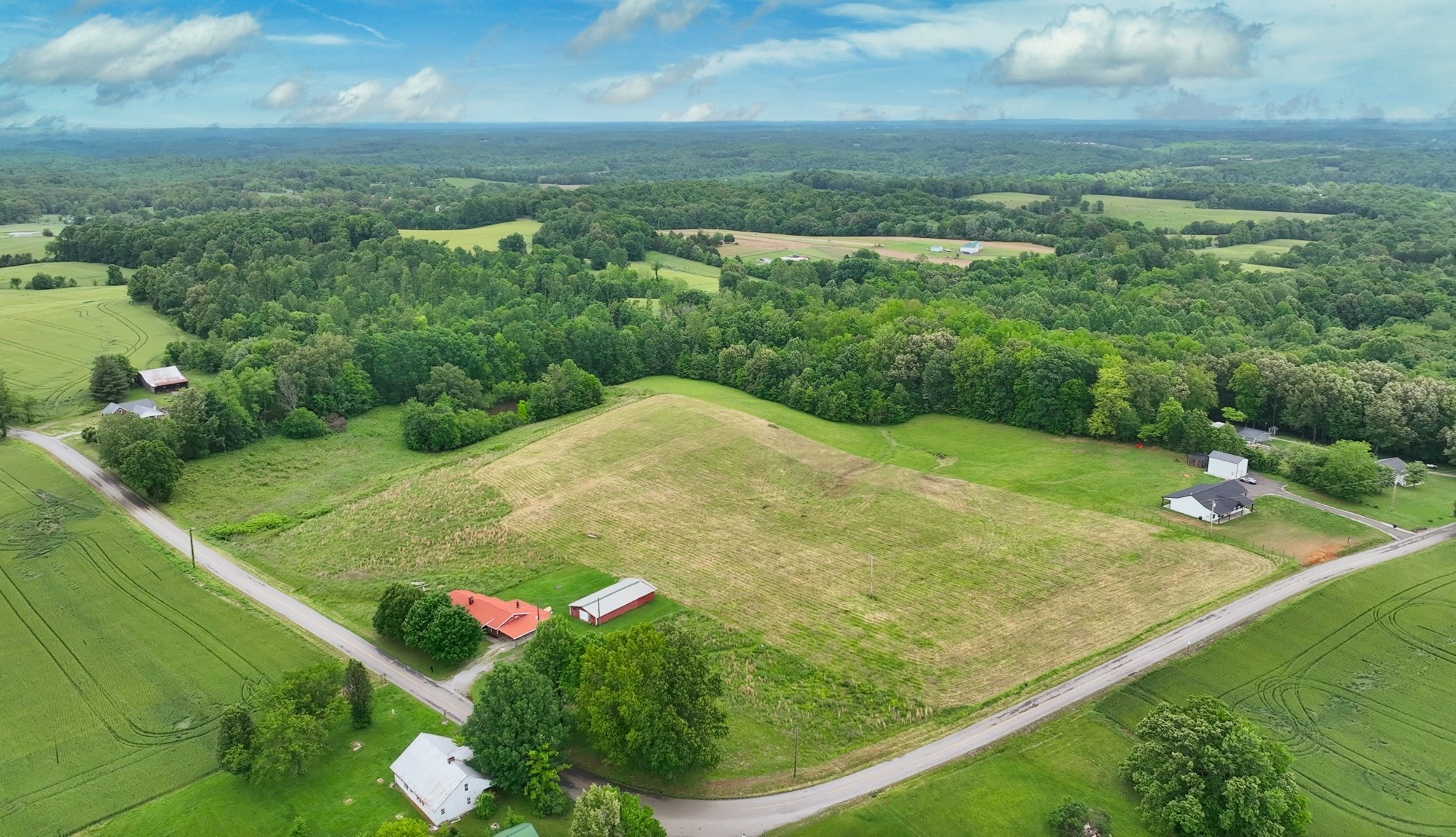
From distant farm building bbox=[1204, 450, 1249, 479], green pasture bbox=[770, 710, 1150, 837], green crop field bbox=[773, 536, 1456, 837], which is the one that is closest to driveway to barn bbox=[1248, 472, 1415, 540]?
distant farm building bbox=[1204, 450, 1249, 479]

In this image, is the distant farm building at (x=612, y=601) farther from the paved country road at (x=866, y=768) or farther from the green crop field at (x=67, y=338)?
the green crop field at (x=67, y=338)

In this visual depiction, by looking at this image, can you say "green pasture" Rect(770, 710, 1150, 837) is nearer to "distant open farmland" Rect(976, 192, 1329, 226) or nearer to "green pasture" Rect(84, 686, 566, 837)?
"green pasture" Rect(84, 686, 566, 837)

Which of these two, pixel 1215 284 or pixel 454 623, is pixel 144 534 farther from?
pixel 1215 284

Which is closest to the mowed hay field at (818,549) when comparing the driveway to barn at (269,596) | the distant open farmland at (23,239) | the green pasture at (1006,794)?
the driveway to barn at (269,596)

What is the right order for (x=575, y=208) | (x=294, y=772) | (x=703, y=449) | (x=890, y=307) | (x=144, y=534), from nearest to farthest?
(x=294, y=772), (x=144, y=534), (x=703, y=449), (x=890, y=307), (x=575, y=208)

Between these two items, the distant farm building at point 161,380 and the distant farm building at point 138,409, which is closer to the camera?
the distant farm building at point 138,409

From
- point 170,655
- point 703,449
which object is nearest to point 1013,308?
point 703,449
